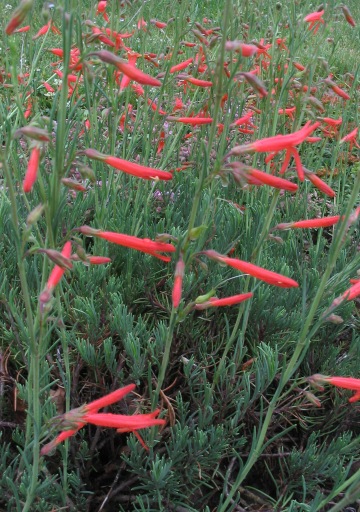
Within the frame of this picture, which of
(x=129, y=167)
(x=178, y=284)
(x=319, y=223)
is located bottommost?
(x=178, y=284)

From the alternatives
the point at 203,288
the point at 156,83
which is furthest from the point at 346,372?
the point at 156,83

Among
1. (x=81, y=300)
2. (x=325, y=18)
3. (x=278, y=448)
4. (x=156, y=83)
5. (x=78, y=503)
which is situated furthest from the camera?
(x=325, y=18)

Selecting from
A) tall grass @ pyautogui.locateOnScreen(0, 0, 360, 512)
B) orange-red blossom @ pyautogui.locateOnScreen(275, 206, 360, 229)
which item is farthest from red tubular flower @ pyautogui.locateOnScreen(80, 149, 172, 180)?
orange-red blossom @ pyautogui.locateOnScreen(275, 206, 360, 229)

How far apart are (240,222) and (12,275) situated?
4.44 ft

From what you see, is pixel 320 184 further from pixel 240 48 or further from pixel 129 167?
pixel 129 167

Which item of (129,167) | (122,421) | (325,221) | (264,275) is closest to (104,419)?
(122,421)

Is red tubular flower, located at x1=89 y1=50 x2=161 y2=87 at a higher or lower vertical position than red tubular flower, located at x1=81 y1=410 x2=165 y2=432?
higher

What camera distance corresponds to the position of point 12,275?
2.83m

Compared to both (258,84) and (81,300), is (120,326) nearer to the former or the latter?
(81,300)

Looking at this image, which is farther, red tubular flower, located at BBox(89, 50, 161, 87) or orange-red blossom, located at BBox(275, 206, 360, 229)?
orange-red blossom, located at BBox(275, 206, 360, 229)

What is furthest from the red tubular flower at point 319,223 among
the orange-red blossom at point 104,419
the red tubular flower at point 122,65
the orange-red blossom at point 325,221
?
the orange-red blossom at point 104,419

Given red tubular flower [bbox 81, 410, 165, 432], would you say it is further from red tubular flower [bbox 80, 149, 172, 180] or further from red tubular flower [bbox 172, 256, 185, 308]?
red tubular flower [bbox 80, 149, 172, 180]

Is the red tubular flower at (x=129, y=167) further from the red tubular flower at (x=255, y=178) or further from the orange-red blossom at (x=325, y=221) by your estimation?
the orange-red blossom at (x=325, y=221)

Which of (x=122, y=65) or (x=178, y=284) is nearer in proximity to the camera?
(x=122, y=65)
